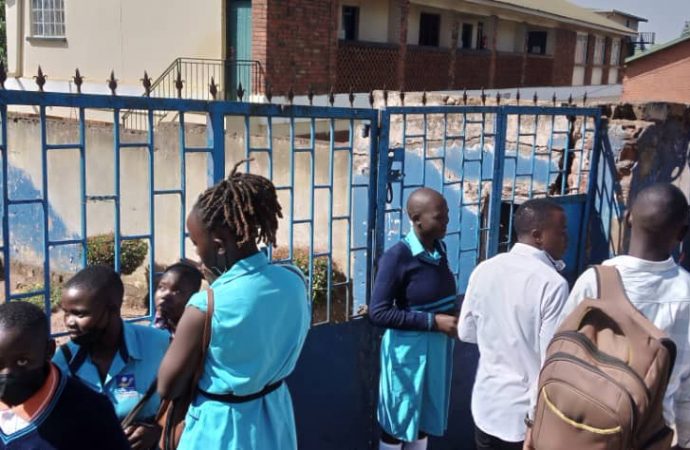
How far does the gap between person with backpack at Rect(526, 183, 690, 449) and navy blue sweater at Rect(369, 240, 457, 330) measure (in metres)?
0.86

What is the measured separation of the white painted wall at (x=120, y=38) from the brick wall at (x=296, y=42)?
1057 millimetres

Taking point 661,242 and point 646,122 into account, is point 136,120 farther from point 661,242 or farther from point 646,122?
point 661,242

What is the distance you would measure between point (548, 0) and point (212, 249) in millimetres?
24908

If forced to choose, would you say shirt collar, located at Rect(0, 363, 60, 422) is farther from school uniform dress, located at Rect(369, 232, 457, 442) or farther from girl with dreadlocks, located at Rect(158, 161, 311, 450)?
school uniform dress, located at Rect(369, 232, 457, 442)

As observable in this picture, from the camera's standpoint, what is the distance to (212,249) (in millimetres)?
2146

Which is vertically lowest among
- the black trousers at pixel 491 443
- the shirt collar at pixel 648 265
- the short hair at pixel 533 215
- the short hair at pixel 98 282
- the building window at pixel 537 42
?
the black trousers at pixel 491 443

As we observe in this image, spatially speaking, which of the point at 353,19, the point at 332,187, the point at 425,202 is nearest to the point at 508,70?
the point at 353,19

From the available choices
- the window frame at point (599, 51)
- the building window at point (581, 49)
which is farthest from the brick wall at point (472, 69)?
the window frame at point (599, 51)

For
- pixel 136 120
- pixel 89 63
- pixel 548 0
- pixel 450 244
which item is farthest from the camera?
pixel 548 0

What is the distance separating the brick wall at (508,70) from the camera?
20.2 metres

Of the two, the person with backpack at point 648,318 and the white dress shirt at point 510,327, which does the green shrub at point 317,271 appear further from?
the person with backpack at point 648,318

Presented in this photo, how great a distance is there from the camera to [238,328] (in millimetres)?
2041

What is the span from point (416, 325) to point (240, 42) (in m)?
10.8

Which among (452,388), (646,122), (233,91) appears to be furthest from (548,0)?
(452,388)
